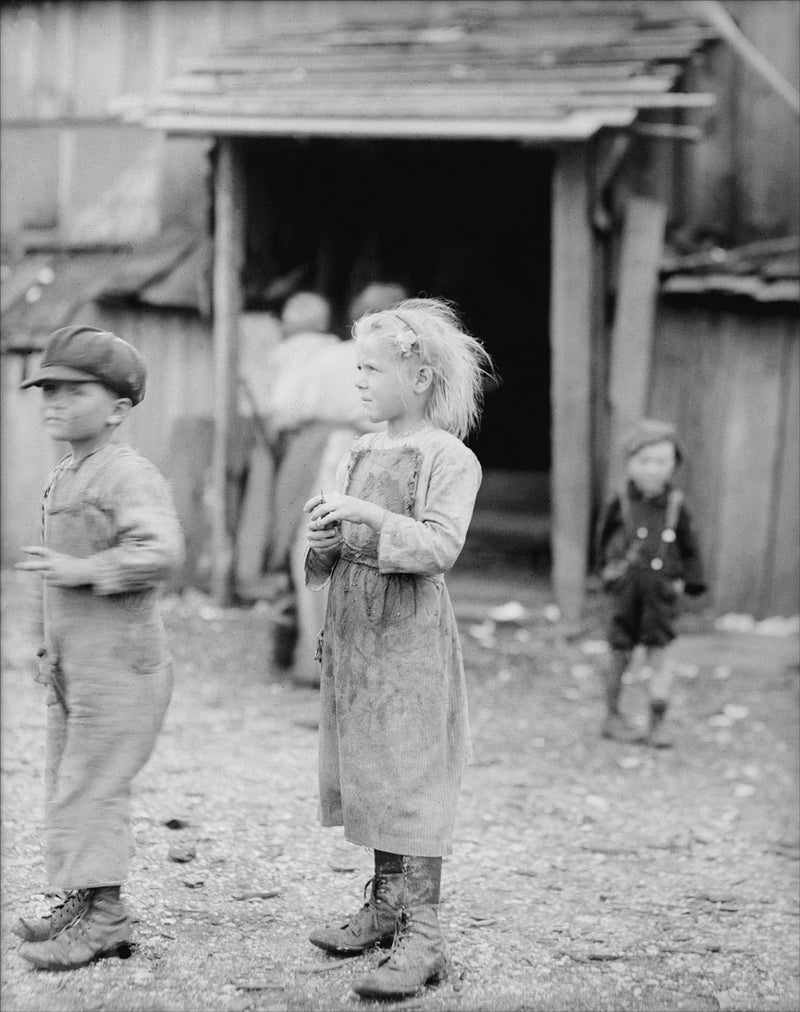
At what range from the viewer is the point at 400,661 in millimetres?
3223

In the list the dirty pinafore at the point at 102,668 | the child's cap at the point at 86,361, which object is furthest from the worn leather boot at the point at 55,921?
the child's cap at the point at 86,361

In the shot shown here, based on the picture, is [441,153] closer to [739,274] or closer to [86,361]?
[739,274]

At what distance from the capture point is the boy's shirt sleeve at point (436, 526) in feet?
10.2

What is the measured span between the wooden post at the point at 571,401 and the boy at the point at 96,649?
4.97 metres

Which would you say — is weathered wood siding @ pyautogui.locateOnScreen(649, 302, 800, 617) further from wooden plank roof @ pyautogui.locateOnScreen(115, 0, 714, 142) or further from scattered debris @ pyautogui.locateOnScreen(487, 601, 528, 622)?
wooden plank roof @ pyautogui.locateOnScreen(115, 0, 714, 142)

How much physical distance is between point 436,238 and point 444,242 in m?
0.08

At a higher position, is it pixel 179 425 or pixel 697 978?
pixel 179 425

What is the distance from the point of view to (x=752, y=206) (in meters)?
9.13

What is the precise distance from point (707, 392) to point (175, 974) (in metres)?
6.07

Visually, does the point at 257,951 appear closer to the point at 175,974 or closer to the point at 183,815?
the point at 175,974

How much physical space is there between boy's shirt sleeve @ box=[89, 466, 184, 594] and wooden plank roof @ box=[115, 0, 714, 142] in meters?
4.58

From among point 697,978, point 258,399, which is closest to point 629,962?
point 697,978

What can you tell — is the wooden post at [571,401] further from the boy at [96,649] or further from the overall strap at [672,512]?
the boy at [96,649]

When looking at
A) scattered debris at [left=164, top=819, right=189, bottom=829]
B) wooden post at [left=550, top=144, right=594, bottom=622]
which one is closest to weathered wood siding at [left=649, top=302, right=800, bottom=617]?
wooden post at [left=550, top=144, right=594, bottom=622]
